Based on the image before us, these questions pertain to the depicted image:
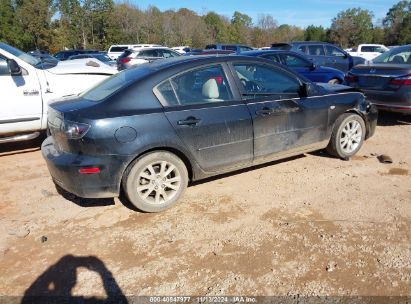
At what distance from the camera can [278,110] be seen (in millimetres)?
4332

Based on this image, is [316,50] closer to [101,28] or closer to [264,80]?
[264,80]

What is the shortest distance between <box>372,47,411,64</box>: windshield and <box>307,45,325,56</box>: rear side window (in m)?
5.03

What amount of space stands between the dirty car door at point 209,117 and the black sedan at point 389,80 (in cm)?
400

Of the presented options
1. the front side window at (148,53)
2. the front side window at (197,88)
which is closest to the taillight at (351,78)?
the front side window at (197,88)

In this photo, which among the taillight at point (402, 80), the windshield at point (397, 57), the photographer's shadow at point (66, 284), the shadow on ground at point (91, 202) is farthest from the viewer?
the windshield at point (397, 57)

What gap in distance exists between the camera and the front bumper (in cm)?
346

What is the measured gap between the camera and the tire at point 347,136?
5.00m

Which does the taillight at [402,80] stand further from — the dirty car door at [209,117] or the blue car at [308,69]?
the dirty car door at [209,117]

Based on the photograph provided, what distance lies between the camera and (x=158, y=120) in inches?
143

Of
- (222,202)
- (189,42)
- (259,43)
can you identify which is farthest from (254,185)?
(259,43)

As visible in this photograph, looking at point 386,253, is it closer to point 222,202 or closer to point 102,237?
point 222,202

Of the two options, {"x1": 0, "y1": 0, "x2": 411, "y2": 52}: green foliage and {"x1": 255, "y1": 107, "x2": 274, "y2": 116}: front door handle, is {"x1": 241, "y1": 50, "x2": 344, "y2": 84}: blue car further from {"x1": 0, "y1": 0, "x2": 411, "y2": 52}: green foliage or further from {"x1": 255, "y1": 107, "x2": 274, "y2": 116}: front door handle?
{"x1": 0, "y1": 0, "x2": 411, "y2": 52}: green foliage

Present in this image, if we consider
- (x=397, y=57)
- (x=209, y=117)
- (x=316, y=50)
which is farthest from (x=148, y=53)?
(x=209, y=117)

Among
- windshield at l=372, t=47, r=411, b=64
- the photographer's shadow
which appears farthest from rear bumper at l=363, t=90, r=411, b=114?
the photographer's shadow
